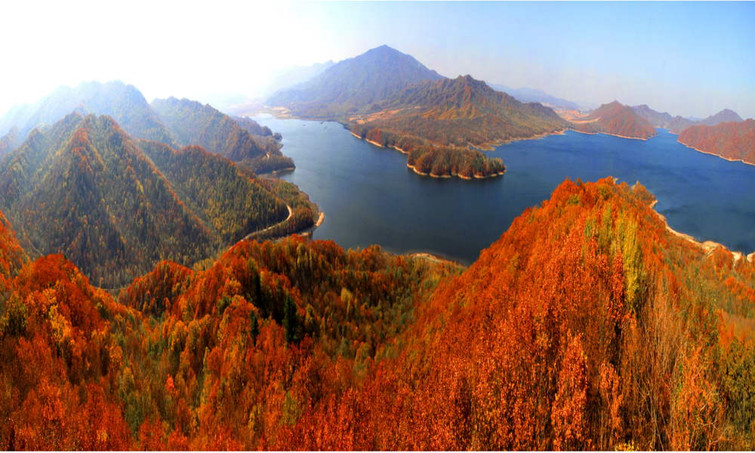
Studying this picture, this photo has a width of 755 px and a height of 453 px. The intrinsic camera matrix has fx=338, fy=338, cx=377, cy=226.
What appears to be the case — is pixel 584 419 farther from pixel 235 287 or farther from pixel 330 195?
pixel 330 195

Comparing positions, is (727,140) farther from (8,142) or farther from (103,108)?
(103,108)

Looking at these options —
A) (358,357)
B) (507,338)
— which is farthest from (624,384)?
(358,357)

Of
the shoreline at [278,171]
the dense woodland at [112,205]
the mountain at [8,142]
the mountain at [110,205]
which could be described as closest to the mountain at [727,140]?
the shoreline at [278,171]

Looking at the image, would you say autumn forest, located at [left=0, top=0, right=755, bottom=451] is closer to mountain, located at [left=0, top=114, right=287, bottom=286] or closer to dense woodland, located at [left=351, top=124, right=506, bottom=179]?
mountain, located at [left=0, top=114, right=287, bottom=286]

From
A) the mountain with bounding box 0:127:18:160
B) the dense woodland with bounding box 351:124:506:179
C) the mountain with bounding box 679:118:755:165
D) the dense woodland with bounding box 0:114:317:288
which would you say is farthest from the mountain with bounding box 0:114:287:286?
the mountain with bounding box 679:118:755:165

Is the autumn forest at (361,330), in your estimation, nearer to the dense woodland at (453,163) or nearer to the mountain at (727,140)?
the dense woodland at (453,163)
